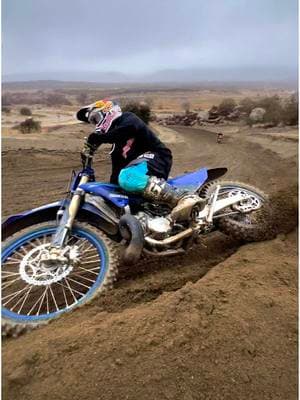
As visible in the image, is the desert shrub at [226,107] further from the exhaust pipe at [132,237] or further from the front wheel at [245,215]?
the exhaust pipe at [132,237]

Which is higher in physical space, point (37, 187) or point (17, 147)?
point (17, 147)

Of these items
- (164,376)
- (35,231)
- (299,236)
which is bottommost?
(164,376)

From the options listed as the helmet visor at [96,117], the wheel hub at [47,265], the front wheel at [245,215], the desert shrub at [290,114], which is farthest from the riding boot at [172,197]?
the desert shrub at [290,114]

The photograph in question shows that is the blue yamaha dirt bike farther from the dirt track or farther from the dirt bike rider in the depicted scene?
the dirt track

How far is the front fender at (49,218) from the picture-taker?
346 centimetres

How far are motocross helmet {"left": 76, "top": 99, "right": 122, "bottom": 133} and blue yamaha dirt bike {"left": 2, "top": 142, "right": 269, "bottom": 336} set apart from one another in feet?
1.40

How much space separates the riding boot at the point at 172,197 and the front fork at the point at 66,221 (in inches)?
25.9

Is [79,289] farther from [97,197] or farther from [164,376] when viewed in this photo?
[164,376]

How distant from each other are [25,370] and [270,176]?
7186 mm

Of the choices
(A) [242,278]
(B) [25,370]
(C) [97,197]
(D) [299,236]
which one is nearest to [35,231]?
(C) [97,197]

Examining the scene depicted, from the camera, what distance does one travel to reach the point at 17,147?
13.0 m

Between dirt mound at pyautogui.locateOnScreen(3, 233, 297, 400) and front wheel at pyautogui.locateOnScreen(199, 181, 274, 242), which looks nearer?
dirt mound at pyautogui.locateOnScreen(3, 233, 297, 400)

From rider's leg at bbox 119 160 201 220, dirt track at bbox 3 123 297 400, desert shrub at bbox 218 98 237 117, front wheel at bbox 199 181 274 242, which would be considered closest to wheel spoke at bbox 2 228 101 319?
dirt track at bbox 3 123 297 400

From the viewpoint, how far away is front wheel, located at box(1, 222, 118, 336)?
3056mm
